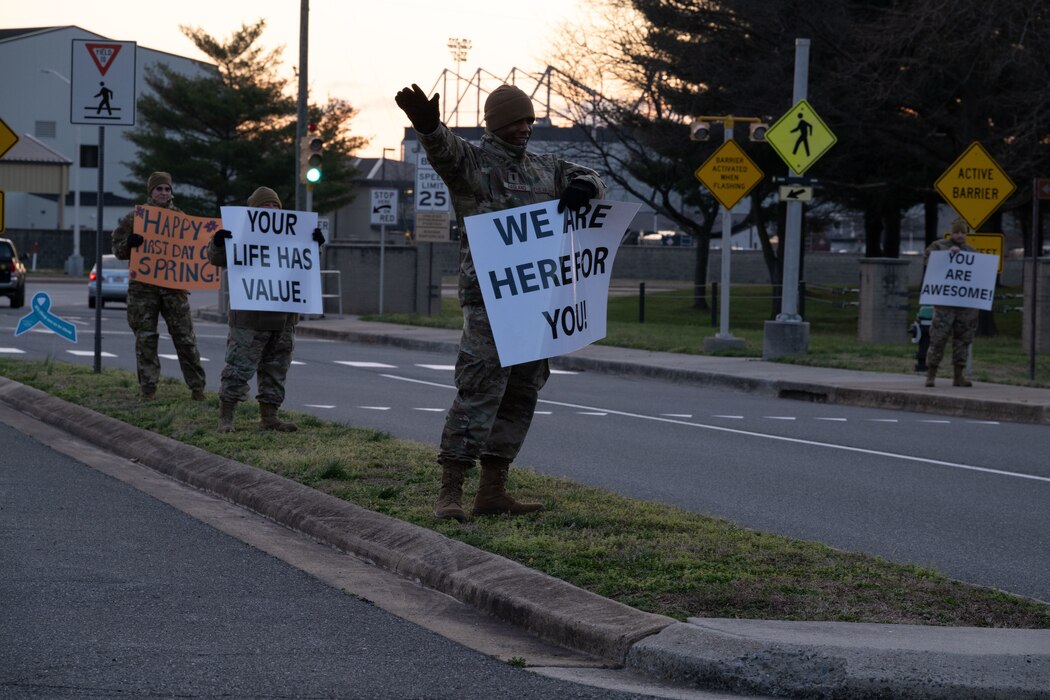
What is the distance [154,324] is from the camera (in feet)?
44.4

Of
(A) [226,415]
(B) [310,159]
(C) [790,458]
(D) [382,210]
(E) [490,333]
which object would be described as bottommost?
(C) [790,458]

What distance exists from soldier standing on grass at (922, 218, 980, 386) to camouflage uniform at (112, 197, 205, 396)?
28.4ft

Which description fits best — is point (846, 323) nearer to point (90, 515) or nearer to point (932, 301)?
point (932, 301)

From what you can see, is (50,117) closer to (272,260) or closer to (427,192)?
(427,192)

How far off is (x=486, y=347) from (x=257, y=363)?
4305 millimetres

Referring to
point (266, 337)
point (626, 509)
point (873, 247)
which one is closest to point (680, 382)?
point (266, 337)

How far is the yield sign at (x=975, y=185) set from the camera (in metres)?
18.4

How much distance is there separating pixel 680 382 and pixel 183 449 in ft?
36.3

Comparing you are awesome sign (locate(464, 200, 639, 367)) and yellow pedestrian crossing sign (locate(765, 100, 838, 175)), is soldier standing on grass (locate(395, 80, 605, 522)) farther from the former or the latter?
yellow pedestrian crossing sign (locate(765, 100, 838, 175))

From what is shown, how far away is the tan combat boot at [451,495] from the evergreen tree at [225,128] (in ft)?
168

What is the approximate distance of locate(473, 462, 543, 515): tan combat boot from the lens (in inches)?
302

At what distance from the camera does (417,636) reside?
5.84 meters

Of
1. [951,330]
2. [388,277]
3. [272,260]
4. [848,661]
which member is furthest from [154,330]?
[388,277]

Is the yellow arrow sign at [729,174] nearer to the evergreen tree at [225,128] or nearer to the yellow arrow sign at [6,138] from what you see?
the yellow arrow sign at [6,138]
